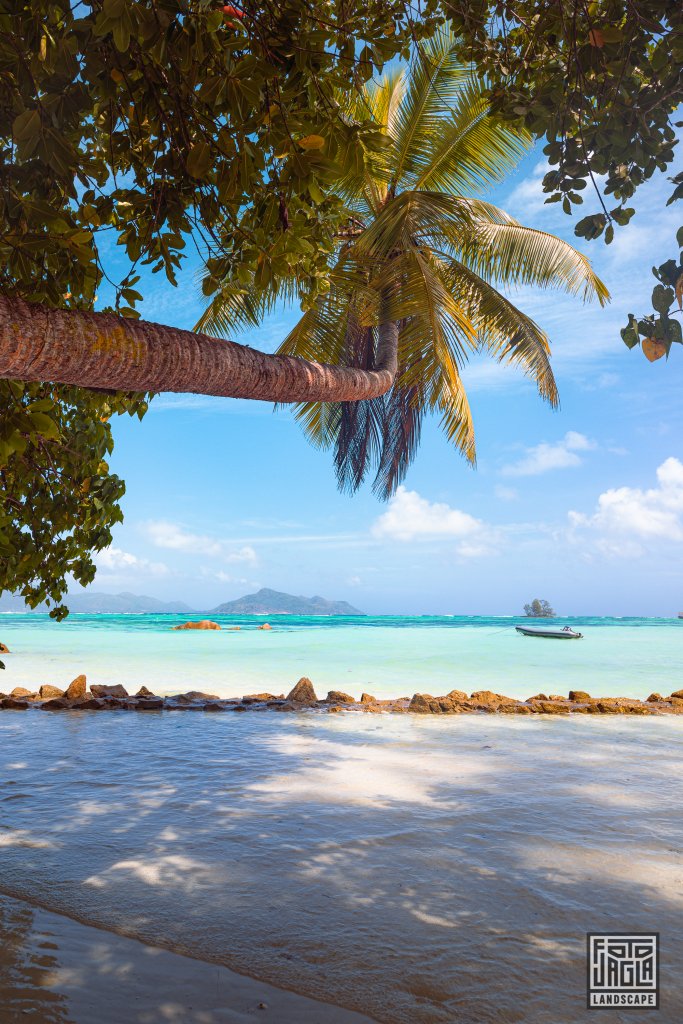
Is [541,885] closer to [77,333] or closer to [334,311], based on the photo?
[77,333]

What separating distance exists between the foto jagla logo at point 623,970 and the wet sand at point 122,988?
2.88 feet

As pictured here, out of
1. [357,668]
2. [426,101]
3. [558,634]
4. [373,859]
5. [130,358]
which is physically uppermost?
[426,101]

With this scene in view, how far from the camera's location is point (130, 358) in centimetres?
288

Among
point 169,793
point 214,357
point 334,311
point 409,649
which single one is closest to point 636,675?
point 409,649

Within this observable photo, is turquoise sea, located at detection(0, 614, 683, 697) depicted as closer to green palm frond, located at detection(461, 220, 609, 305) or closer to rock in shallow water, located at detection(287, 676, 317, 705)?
rock in shallow water, located at detection(287, 676, 317, 705)

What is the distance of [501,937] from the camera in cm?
267

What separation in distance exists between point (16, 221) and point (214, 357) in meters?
1.03

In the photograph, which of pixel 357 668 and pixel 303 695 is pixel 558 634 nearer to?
pixel 357 668

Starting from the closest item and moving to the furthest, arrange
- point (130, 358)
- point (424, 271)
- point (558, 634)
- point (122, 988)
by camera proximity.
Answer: point (122, 988) → point (130, 358) → point (424, 271) → point (558, 634)

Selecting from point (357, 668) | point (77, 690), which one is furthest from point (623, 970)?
point (357, 668)

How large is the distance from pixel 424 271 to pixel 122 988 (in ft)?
Result: 23.4

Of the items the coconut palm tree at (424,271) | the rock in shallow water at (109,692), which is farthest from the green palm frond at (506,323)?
the rock in shallow water at (109,692)

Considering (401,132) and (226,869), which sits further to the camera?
(401,132)

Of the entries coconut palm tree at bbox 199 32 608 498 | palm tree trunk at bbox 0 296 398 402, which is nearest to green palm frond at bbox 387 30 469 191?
coconut palm tree at bbox 199 32 608 498
